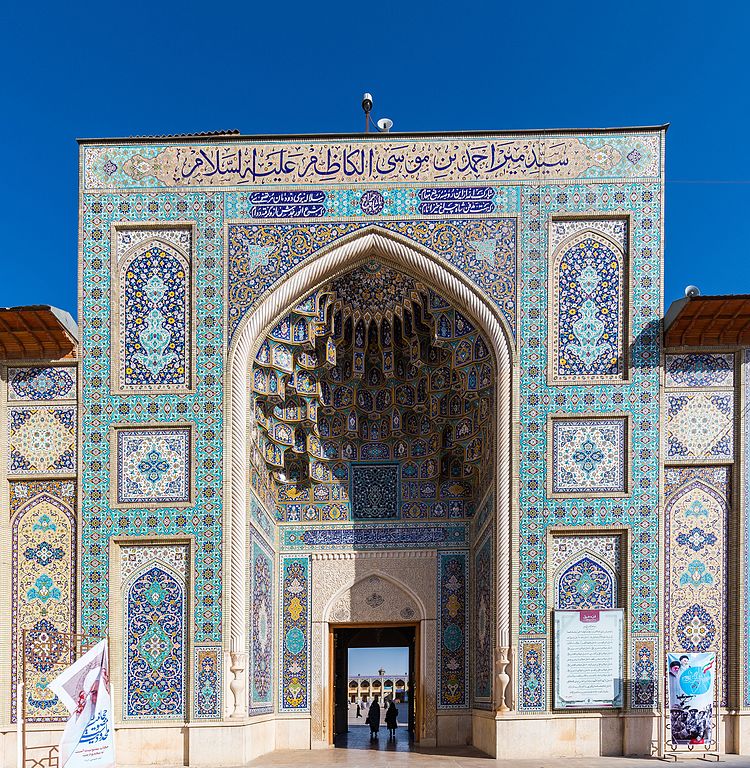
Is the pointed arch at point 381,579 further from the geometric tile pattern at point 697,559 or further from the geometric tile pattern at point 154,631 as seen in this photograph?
the geometric tile pattern at point 697,559

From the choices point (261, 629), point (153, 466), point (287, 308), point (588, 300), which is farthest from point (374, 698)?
point (588, 300)

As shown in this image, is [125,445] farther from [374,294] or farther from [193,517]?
[374,294]

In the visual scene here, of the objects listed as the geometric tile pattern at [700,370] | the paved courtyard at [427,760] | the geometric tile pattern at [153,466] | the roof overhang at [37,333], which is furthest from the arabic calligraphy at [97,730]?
the geometric tile pattern at [700,370]

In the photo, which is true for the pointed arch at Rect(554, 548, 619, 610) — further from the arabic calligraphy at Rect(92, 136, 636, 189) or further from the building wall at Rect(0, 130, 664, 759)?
the arabic calligraphy at Rect(92, 136, 636, 189)

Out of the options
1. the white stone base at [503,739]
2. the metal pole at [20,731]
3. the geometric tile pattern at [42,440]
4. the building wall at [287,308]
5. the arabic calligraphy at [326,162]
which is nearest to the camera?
the metal pole at [20,731]

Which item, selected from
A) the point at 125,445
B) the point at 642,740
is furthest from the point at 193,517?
the point at 642,740

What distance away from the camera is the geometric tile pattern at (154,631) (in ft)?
27.0

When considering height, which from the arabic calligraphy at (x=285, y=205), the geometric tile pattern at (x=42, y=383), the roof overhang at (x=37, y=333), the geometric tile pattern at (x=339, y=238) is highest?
the arabic calligraphy at (x=285, y=205)

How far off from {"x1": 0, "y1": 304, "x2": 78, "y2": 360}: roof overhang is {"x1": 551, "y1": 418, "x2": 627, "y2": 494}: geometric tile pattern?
422 centimetres

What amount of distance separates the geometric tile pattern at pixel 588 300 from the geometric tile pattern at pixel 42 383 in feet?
13.8

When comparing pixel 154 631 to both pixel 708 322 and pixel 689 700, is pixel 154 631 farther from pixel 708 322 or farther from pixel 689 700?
pixel 708 322

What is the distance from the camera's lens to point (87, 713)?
7438 mm

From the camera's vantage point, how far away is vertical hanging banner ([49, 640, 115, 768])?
286 inches

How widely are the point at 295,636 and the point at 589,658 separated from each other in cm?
289
